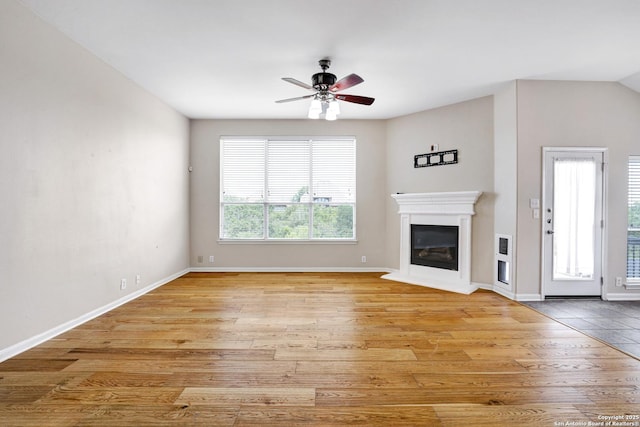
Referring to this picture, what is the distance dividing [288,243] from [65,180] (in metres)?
3.48

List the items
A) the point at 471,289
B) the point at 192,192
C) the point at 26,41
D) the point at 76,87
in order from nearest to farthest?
the point at 26,41
the point at 76,87
the point at 471,289
the point at 192,192

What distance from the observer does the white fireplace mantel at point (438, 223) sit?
14.7 feet

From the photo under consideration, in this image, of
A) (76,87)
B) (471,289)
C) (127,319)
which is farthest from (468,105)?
(127,319)

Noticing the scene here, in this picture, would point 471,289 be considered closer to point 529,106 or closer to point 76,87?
point 529,106

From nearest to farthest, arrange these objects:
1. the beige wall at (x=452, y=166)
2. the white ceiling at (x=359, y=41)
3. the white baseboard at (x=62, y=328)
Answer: the white baseboard at (x=62, y=328) → the white ceiling at (x=359, y=41) → the beige wall at (x=452, y=166)

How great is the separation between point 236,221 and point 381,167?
10.0 feet

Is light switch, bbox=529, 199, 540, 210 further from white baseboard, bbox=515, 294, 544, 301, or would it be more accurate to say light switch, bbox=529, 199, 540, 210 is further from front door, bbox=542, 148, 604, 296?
white baseboard, bbox=515, 294, 544, 301

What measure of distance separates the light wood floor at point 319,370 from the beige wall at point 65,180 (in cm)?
44

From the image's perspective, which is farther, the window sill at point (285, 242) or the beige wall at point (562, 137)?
the window sill at point (285, 242)

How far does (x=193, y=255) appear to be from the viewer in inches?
219

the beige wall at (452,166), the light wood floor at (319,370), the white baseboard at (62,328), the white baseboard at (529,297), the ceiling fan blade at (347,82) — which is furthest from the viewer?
the beige wall at (452,166)

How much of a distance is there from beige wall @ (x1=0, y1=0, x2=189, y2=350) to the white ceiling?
1.03ft

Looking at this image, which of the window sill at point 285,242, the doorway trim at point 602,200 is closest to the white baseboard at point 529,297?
the doorway trim at point 602,200

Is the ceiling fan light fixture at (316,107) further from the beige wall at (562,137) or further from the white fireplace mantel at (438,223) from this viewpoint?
the beige wall at (562,137)
